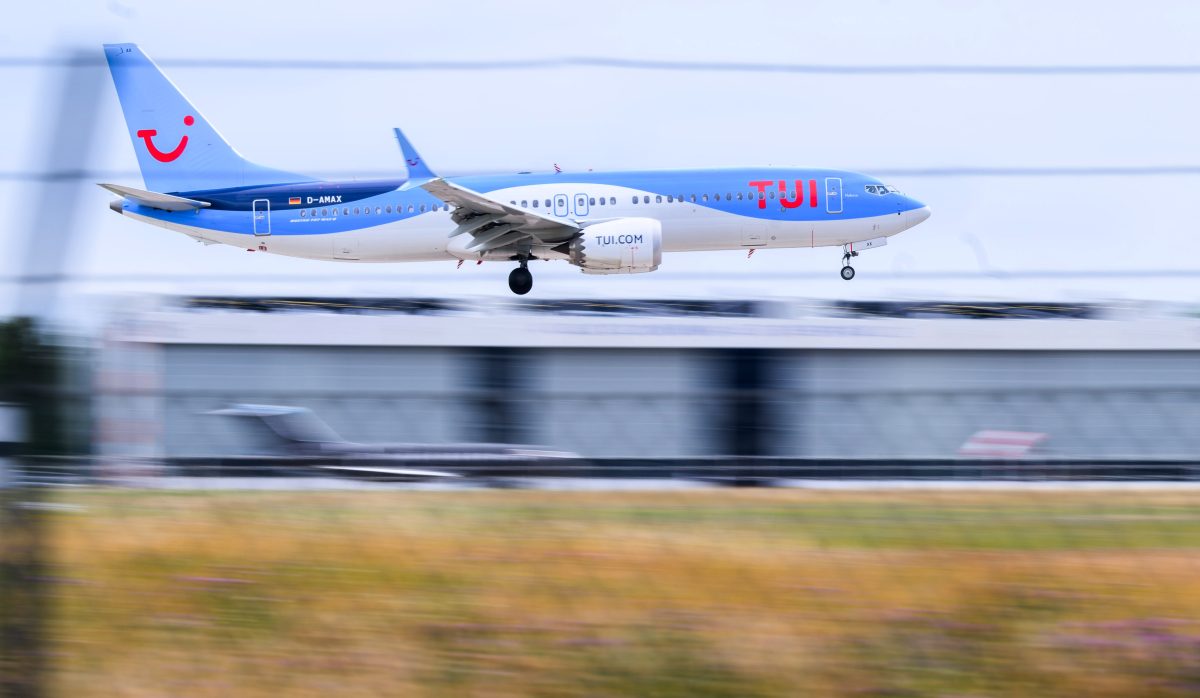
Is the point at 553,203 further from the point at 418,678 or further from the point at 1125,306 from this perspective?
the point at 418,678

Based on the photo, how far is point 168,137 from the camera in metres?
16.1

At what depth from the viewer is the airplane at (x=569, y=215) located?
25.3 m

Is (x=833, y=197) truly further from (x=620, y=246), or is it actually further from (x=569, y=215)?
(x=569, y=215)

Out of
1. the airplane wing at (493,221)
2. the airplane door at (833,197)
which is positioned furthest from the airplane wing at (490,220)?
the airplane door at (833,197)

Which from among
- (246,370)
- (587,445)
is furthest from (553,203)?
(587,445)

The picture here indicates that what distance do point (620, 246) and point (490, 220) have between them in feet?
12.6

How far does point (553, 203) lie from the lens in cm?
2753

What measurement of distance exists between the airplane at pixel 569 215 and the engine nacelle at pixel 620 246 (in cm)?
2

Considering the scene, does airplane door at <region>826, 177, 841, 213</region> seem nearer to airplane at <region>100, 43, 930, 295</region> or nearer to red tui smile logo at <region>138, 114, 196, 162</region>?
airplane at <region>100, 43, 930, 295</region>

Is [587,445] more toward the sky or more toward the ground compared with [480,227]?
more toward the ground

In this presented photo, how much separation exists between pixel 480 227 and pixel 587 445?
21568 mm

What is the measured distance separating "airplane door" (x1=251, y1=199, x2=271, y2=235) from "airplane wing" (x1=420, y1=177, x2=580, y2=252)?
3.02 m

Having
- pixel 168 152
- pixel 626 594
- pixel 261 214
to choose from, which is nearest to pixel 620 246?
pixel 261 214

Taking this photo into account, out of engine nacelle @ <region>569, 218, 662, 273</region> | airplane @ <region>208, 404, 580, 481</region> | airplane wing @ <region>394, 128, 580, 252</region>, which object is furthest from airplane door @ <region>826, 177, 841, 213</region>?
airplane @ <region>208, 404, 580, 481</region>
